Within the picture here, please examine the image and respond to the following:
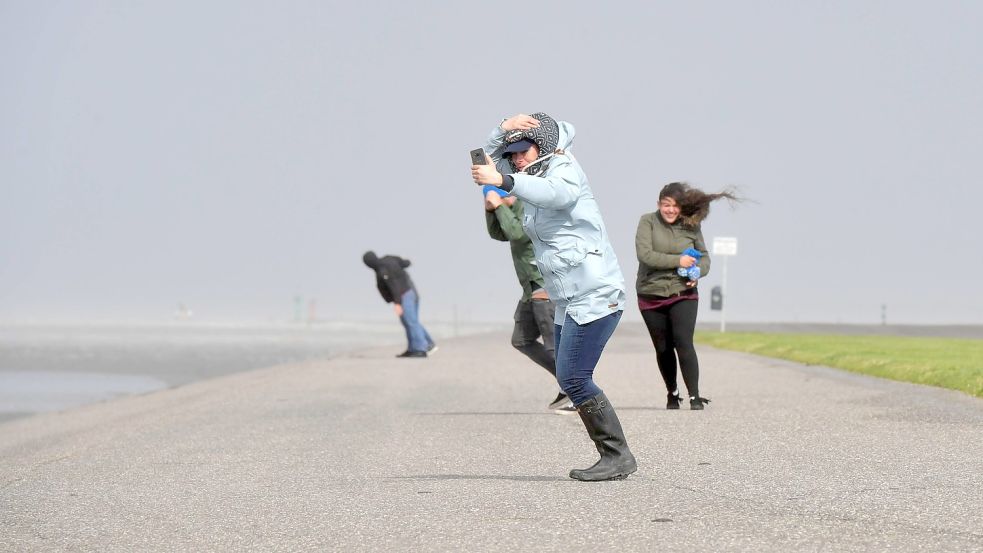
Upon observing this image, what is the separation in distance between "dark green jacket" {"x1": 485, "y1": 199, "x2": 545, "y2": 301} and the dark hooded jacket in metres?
11.8

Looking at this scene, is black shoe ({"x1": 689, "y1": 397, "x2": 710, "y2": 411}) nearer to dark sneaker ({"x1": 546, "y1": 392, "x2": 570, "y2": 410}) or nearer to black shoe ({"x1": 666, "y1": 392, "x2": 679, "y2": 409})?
black shoe ({"x1": 666, "y1": 392, "x2": 679, "y2": 409})

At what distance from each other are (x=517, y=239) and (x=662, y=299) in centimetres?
147

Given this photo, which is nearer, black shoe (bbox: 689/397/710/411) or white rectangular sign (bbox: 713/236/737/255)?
black shoe (bbox: 689/397/710/411)

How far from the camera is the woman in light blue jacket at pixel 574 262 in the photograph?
25.1 feet

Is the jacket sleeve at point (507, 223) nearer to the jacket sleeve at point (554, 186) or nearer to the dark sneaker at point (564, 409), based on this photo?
the dark sneaker at point (564, 409)

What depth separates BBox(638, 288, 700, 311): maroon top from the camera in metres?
12.1

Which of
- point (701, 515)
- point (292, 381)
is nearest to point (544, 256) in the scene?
point (701, 515)

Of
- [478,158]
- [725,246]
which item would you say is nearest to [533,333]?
[478,158]

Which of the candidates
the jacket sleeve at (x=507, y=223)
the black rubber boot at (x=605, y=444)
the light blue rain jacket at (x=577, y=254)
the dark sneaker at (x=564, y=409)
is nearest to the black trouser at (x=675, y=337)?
the dark sneaker at (x=564, y=409)

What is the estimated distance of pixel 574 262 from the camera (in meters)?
7.63

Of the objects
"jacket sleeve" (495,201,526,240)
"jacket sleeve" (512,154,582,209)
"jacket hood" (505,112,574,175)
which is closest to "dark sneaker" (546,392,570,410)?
"jacket sleeve" (495,201,526,240)

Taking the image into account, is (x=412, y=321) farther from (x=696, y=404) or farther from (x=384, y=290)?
(x=696, y=404)

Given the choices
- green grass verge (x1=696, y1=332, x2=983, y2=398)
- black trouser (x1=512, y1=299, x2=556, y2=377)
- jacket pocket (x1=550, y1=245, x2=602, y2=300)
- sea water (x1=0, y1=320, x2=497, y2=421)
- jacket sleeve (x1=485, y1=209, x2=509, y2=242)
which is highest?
jacket sleeve (x1=485, y1=209, x2=509, y2=242)

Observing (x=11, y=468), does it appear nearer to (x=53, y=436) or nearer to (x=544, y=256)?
(x=53, y=436)
